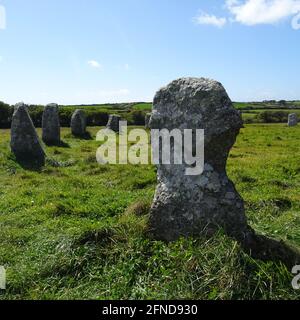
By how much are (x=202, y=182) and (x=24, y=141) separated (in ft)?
42.6

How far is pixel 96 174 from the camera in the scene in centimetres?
1580

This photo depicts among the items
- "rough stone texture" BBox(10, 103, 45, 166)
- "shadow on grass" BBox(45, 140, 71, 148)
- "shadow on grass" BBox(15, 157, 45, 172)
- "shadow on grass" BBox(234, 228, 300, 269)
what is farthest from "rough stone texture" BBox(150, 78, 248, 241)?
"shadow on grass" BBox(45, 140, 71, 148)

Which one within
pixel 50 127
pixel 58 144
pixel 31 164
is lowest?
pixel 31 164

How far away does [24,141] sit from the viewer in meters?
18.9

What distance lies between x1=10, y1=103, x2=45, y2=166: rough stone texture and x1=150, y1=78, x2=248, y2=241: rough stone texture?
11515mm

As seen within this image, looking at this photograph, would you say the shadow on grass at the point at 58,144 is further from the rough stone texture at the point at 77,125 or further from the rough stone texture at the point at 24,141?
the rough stone texture at the point at 77,125

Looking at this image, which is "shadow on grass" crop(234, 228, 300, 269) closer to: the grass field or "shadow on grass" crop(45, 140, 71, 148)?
the grass field

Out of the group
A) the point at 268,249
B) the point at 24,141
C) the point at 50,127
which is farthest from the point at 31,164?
the point at 268,249

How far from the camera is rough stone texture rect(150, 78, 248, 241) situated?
7.21m

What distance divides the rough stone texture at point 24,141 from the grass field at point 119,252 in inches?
244

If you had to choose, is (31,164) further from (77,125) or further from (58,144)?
(77,125)
